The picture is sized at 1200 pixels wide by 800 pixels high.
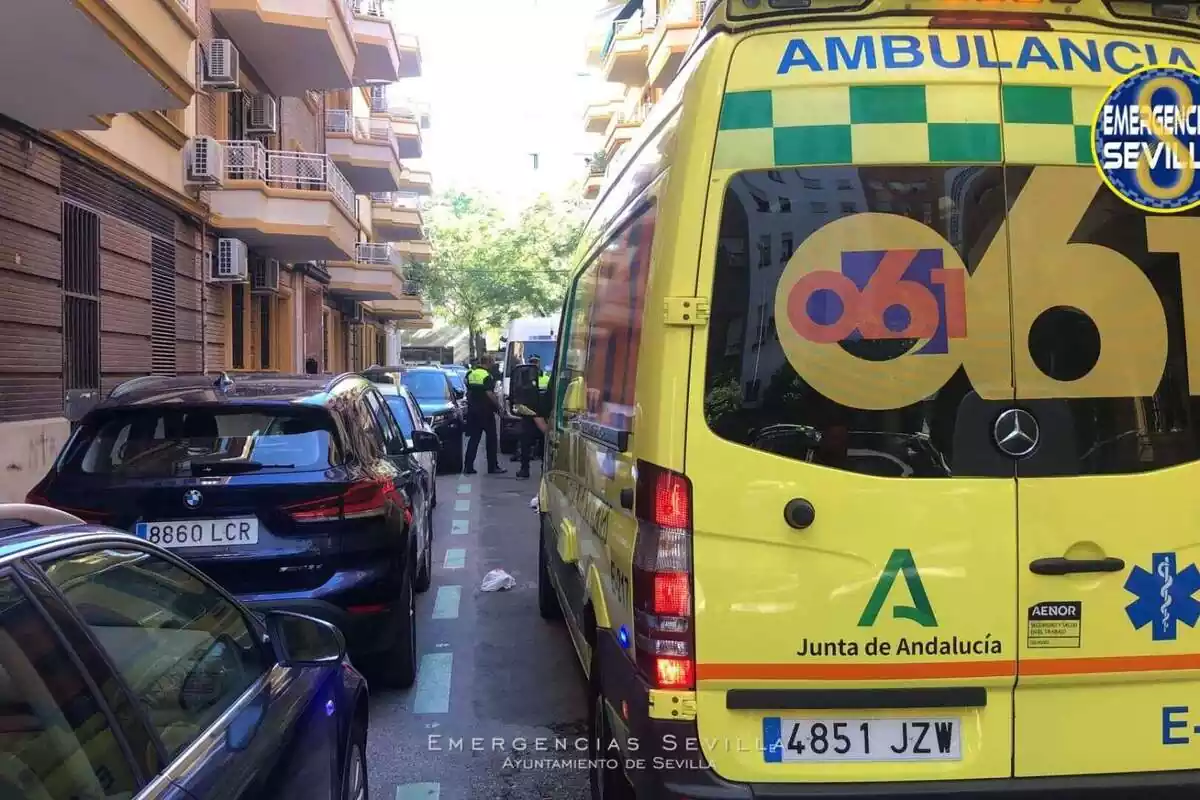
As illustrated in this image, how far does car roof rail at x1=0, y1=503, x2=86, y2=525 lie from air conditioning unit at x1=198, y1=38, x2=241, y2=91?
14.8m

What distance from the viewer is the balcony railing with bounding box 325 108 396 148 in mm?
27884

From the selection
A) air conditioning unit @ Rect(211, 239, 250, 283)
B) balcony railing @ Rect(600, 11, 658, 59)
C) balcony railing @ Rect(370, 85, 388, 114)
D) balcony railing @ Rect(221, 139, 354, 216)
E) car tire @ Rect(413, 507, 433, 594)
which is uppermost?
balcony railing @ Rect(600, 11, 658, 59)

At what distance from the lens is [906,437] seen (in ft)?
8.92

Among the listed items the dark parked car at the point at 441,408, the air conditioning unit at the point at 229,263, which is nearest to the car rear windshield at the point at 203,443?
the dark parked car at the point at 441,408

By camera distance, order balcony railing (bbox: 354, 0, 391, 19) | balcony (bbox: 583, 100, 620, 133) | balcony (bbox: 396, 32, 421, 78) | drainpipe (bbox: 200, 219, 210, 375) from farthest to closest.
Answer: balcony (bbox: 583, 100, 620, 133), balcony (bbox: 396, 32, 421, 78), balcony railing (bbox: 354, 0, 391, 19), drainpipe (bbox: 200, 219, 210, 375)

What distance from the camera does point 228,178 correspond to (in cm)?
1681

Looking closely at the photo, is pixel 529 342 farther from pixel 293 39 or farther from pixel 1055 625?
pixel 1055 625

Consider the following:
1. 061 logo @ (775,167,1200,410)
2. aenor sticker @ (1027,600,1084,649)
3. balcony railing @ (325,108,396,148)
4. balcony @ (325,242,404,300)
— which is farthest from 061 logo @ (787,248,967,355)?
balcony railing @ (325,108,396,148)

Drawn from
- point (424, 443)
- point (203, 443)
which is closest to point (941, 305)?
point (203, 443)

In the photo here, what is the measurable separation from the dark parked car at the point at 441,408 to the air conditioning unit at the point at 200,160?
14.2 ft

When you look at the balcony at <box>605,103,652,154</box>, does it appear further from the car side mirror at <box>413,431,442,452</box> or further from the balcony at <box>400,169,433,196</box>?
the car side mirror at <box>413,431,442,452</box>

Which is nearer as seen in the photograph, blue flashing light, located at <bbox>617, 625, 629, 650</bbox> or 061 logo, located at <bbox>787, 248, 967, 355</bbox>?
061 logo, located at <bbox>787, 248, 967, 355</bbox>

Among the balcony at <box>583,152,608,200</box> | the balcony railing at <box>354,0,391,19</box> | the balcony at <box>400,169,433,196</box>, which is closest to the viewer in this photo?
the balcony railing at <box>354,0,391,19</box>

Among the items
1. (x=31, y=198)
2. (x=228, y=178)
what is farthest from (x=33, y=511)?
(x=228, y=178)
